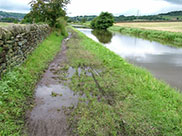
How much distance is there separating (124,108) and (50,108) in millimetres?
1988

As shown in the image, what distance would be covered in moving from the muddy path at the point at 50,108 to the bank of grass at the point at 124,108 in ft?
0.96

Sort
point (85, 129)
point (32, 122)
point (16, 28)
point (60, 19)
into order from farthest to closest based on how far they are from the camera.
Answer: point (60, 19), point (16, 28), point (32, 122), point (85, 129)

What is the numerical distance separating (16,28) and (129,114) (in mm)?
5225

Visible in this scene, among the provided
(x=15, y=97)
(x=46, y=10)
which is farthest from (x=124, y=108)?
(x=46, y=10)

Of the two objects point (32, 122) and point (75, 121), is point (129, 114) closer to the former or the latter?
point (75, 121)

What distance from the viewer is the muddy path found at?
3195mm

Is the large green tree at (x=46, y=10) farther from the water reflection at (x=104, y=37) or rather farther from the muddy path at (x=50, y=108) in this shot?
the muddy path at (x=50, y=108)

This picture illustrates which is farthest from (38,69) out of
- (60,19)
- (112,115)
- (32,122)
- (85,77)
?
(60,19)

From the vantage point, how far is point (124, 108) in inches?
155

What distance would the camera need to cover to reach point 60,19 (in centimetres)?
2056

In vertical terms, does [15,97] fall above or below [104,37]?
below

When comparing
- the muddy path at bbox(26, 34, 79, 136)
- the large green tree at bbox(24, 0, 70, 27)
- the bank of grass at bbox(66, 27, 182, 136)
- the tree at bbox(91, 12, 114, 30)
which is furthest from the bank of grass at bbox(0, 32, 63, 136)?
the tree at bbox(91, 12, 114, 30)

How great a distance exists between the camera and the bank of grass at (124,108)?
322cm

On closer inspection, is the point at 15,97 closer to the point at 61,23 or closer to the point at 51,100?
the point at 51,100
